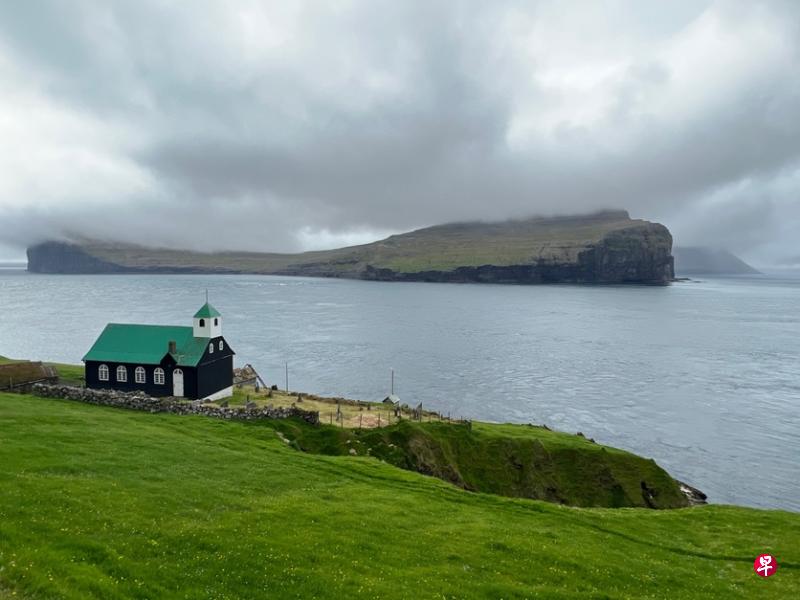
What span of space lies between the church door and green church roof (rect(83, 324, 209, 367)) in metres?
1.23

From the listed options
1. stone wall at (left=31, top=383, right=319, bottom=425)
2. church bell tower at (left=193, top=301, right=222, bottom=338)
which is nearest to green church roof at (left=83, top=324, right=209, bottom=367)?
church bell tower at (left=193, top=301, right=222, bottom=338)

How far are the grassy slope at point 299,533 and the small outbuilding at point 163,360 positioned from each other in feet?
Result: 59.9

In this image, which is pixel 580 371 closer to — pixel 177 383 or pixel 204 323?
pixel 204 323

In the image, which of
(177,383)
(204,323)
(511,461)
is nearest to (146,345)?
(177,383)

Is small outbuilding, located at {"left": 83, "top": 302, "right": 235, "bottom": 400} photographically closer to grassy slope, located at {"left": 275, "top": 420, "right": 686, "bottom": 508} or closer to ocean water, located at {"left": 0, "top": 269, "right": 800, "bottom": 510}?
grassy slope, located at {"left": 275, "top": 420, "right": 686, "bottom": 508}

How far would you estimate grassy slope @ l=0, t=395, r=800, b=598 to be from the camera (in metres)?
17.5

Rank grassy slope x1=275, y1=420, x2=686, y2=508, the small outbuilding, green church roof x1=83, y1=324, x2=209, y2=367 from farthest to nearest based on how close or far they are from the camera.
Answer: green church roof x1=83, y1=324, x2=209, y2=367 → the small outbuilding → grassy slope x1=275, y1=420, x2=686, y2=508

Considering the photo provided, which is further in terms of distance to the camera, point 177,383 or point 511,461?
point 177,383

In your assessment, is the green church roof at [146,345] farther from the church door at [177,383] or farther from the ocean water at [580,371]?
the ocean water at [580,371]

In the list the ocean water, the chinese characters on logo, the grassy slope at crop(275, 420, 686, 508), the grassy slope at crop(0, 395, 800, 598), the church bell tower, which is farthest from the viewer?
the ocean water

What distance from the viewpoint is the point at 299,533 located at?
72.5 ft

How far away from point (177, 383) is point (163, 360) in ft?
9.78

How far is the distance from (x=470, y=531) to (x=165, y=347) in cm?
4491

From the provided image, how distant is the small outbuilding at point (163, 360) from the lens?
2271 inches
